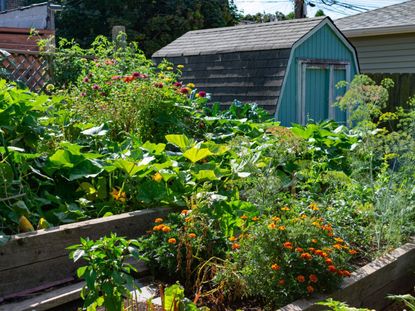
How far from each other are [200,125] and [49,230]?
2.96 m

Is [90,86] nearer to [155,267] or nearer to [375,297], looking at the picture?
[155,267]

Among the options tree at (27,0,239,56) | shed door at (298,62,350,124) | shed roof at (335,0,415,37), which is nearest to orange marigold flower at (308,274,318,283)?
shed door at (298,62,350,124)

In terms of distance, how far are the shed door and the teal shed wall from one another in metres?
0.02

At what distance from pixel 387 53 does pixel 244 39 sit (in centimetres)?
720

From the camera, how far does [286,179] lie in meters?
5.14

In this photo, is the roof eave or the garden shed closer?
the garden shed

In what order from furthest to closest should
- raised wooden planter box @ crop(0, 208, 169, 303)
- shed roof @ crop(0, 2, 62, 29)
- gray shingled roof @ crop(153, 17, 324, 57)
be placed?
shed roof @ crop(0, 2, 62, 29) → gray shingled roof @ crop(153, 17, 324, 57) → raised wooden planter box @ crop(0, 208, 169, 303)

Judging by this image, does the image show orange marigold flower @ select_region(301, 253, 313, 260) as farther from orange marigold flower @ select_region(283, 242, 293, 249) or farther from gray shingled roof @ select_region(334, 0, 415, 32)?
gray shingled roof @ select_region(334, 0, 415, 32)

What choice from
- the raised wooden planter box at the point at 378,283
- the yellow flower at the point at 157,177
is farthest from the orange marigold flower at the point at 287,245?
the yellow flower at the point at 157,177

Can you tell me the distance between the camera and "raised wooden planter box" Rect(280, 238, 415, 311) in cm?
337

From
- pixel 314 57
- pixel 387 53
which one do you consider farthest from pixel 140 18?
pixel 314 57

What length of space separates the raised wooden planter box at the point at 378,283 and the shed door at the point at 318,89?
474 cm

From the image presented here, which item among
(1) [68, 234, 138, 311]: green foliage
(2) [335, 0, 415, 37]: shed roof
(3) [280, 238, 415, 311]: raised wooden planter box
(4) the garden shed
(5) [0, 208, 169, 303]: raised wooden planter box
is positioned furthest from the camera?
(2) [335, 0, 415, 37]: shed roof

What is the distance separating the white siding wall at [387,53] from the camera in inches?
589
